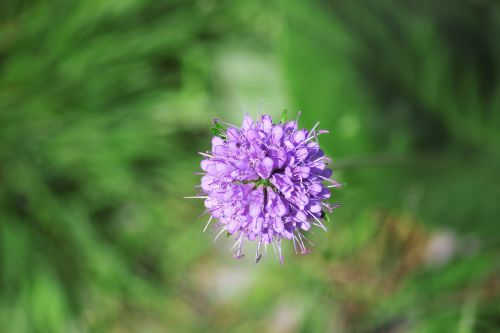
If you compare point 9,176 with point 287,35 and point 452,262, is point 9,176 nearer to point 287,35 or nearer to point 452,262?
point 287,35

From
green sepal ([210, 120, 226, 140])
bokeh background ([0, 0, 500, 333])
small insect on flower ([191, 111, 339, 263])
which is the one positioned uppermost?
bokeh background ([0, 0, 500, 333])

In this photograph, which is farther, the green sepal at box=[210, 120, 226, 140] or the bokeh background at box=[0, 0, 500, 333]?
the bokeh background at box=[0, 0, 500, 333]

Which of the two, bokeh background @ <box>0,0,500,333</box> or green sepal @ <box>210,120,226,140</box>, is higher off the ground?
bokeh background @ <box>0,0,500,333</box>

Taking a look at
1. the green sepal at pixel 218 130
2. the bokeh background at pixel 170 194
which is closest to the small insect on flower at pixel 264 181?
the green sepal at pixel 218 130

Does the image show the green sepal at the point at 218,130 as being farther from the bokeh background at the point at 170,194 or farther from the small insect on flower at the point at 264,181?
the bokeh background at the point at 170,194

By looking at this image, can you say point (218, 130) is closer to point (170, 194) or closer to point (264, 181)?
point (264, 181)

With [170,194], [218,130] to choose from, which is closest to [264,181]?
[218,130]

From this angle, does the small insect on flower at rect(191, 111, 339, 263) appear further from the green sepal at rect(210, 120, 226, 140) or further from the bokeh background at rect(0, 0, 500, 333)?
the bokeh background at rect(0, 0, 500, 333)

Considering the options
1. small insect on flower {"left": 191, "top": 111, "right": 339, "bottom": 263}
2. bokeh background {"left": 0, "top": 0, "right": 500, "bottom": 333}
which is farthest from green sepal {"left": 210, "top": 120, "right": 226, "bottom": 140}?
bokeh background {"left": 0, "top": 0, "right": 500, "bottom": 333}

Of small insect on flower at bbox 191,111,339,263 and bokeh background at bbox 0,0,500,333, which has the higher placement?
bokeh background at bbox 0,0,500,333
